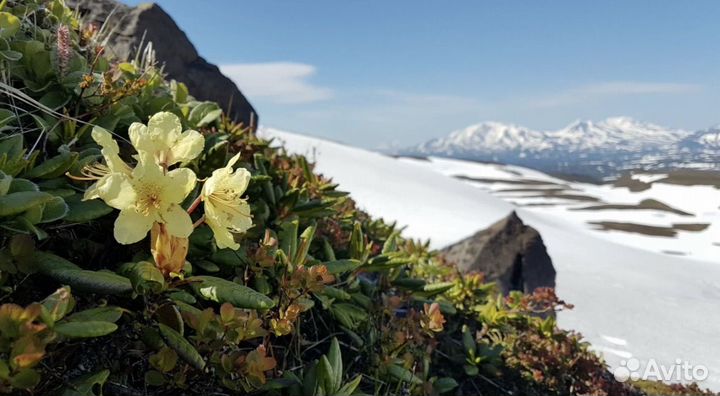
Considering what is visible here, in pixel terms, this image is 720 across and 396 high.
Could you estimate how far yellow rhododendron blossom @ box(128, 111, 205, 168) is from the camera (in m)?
1.17

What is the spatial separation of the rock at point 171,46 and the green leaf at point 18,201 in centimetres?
457

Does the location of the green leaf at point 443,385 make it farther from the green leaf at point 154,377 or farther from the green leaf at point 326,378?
the green leaf at point 154,377

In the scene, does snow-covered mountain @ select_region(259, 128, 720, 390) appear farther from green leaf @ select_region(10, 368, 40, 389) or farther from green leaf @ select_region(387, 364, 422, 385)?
green leaf @ select_region(10, 368, 40, 389)

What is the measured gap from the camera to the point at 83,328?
1121 mm

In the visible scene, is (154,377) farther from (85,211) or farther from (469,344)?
(469,344)

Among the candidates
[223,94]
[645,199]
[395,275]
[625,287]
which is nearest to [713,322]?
[625,287]

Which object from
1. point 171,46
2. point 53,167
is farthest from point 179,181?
point 171,46

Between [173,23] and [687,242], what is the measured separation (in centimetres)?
805

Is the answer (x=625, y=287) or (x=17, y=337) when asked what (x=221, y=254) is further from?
(x=625, y=287)

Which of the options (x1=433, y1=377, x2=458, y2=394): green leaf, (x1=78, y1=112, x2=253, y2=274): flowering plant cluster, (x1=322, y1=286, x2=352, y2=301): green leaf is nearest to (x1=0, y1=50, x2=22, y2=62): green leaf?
(x1=78, y1=112, x2=253, y2=274): flowering plant cluster

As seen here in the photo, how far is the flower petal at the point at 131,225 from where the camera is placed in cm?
112

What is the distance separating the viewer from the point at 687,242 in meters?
7.09

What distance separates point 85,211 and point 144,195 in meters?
0.47

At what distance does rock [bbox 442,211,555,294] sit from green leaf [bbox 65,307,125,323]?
21.8 ft
